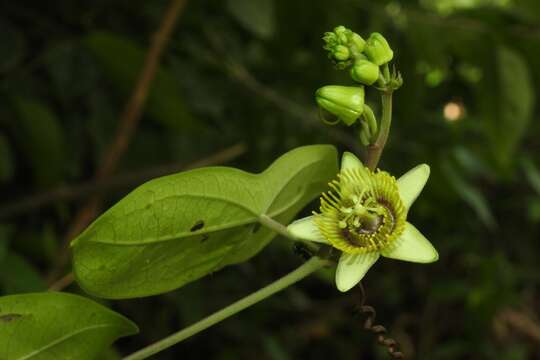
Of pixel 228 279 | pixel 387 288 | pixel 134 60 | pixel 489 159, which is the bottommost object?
pixel 387 288

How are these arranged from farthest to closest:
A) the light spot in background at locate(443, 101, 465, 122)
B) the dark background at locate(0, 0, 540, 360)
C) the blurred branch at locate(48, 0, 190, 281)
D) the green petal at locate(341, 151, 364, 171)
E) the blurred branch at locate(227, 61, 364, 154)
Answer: the light spot in background at locate(443, 101, 465, 122) < the blurred branch at locate(227, 61, 364, 154) < the dark background at locate(0, 0, 540, 360) < the blurred branch at locate(48, 0, 190, 281) < the green petal at locate(341, 151, 364, 171)

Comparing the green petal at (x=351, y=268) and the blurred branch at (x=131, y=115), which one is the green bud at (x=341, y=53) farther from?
the blurred branch at (x=131, y=115)

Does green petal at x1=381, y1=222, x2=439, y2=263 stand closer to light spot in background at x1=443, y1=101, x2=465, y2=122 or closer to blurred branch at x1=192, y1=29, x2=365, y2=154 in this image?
blurred branch at x1=192, y1=29, x2=365, y2=154

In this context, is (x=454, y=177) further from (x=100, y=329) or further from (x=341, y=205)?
(x=100, y=329)

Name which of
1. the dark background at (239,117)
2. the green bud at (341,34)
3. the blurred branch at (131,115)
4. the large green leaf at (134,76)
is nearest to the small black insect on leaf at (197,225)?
the green bud at (341,34)

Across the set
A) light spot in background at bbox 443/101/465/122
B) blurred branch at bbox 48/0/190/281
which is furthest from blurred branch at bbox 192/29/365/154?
light spot in background at bbox 443/101/465/122

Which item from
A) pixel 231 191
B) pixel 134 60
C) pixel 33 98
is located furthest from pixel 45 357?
pixel 33 98
